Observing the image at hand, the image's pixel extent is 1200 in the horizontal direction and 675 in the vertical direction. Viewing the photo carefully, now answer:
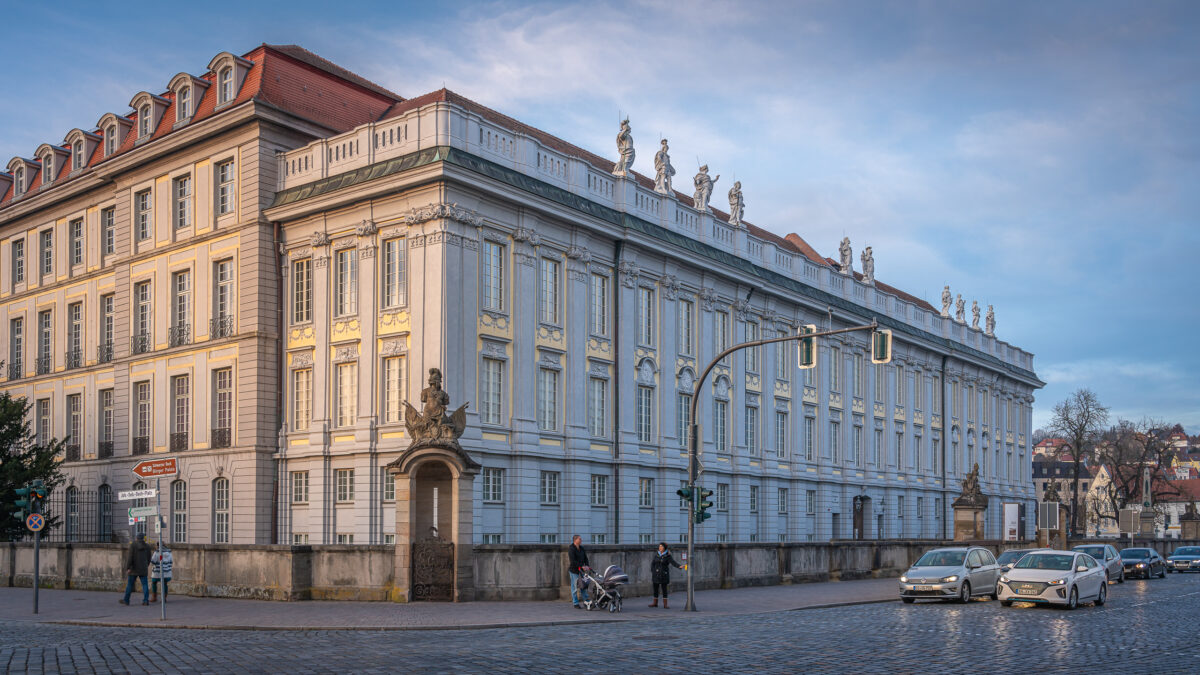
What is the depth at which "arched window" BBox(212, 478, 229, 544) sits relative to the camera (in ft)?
132

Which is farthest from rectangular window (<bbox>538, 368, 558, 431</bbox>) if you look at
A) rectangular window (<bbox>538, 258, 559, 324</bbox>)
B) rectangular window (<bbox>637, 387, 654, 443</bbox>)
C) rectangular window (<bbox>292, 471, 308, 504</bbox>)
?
rectangular window (<bbox>292, 471, 308, 504</bbox>)

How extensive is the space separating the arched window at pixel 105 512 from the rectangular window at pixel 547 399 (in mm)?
18248

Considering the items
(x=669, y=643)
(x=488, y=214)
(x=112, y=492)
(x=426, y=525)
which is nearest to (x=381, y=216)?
(x=488, y=214)

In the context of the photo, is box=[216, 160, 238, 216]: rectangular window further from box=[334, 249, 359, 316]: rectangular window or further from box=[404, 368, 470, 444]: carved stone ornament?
box=[404, 368, 470, 444]: carved stone ornament

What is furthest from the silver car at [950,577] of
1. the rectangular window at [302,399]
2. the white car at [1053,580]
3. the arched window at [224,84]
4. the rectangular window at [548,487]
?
the arched window at [224,84]

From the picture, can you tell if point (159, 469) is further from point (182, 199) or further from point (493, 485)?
point (182, 199)

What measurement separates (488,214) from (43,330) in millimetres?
25196

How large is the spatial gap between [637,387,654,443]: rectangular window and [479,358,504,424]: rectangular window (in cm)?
734

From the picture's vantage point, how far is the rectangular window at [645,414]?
43.4m

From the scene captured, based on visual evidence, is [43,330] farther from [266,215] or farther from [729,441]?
[729,441]

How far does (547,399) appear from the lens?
3928 centimetres

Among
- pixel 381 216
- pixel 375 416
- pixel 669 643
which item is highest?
pixel 381 216

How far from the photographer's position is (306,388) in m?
39.5

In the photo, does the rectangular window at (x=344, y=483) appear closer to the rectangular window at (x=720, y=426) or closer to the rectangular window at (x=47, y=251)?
the rectangular window at (x=720, y=426)
